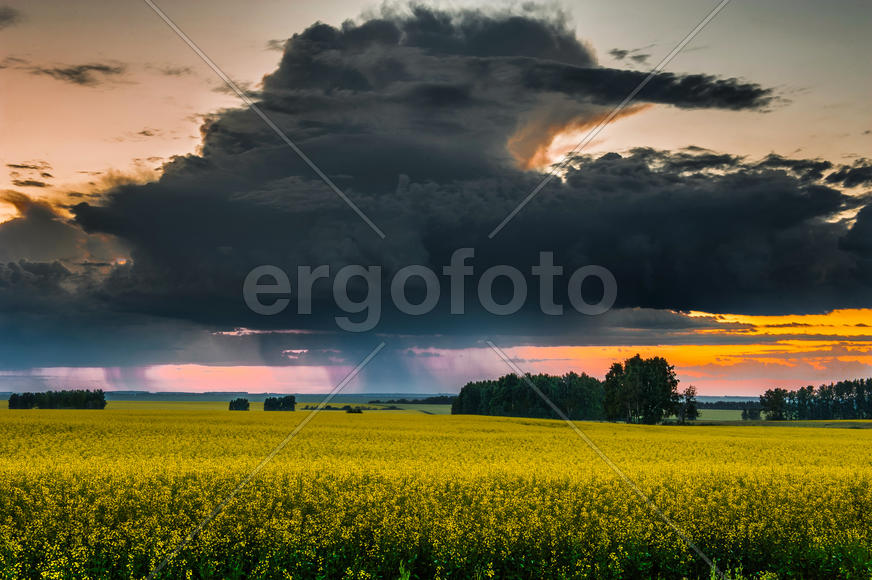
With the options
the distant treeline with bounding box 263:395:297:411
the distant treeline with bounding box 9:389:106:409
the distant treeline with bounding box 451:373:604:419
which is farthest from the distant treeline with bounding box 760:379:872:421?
the distant treeline with bounding box 9:389:106:409

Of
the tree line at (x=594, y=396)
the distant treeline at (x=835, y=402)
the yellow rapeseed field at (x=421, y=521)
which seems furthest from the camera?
the distant treeline at (x=835, y=402)

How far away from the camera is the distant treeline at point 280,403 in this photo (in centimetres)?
12469

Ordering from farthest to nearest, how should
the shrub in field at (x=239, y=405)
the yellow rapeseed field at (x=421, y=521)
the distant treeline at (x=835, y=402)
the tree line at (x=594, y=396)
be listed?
the distant treeline at (x=835, y=402), the shrub in field at (x=239, y=405), the tree line at (x=594, y=396), the yellow rapeseed field at (x=421, y=521)

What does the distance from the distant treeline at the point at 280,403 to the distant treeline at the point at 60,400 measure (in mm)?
27648

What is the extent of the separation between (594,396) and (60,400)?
10304cm

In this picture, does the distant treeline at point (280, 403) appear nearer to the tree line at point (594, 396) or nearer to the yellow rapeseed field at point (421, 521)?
the tree line at point (594, 396)

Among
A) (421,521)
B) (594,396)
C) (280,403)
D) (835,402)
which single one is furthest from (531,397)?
(421,521)

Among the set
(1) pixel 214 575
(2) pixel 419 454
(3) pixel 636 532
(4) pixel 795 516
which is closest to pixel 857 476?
(4) pixel 795 516

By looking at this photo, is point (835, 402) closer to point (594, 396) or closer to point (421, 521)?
point (594, 396)

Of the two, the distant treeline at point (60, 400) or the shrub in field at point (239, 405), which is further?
the shrub in field at point (239, 405)

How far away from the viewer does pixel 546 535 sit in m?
15.1

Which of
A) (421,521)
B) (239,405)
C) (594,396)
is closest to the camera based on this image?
(421,521)

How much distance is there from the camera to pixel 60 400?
399 feet

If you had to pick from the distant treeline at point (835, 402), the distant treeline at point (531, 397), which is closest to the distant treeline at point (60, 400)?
the distant treeline at point (531, 397)
